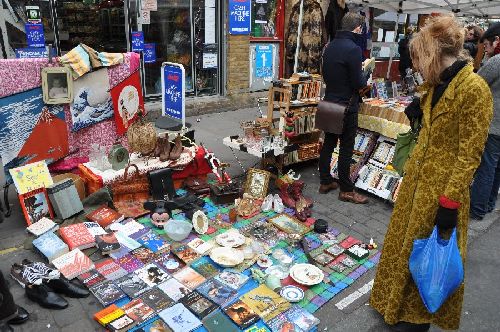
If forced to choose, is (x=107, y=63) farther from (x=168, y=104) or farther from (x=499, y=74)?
(x=499, y=74)

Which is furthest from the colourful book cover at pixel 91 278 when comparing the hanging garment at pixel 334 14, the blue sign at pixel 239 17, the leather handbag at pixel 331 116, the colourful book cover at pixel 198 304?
the hanging garment at pixel 334 14

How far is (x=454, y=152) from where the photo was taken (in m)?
2.48

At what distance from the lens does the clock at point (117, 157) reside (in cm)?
459

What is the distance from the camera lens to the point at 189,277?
11.6 feet

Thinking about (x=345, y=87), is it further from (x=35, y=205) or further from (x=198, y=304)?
(x=35, y=205)

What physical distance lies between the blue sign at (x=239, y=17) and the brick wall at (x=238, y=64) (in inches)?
4.9

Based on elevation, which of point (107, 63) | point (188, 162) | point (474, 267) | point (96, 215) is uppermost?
point (107, 63)

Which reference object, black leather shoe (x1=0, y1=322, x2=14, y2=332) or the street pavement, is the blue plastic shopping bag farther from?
black leather shoe (x1=0, y1=322, x2=14, y2=332)

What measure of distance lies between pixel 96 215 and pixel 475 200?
4358 millimetres

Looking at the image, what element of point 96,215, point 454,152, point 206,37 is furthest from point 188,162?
point 206,37

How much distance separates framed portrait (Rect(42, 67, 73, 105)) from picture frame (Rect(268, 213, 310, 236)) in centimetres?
281

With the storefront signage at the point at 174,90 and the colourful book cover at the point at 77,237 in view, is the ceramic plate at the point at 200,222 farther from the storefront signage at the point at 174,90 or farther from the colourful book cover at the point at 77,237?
the storefront signage at the point at 174,90

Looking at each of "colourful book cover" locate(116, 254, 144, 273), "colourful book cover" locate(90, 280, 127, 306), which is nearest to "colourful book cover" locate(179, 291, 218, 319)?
"colourful book cover" locate(90, 280, 127, 306)

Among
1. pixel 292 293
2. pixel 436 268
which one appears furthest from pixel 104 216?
pixel 436 268
